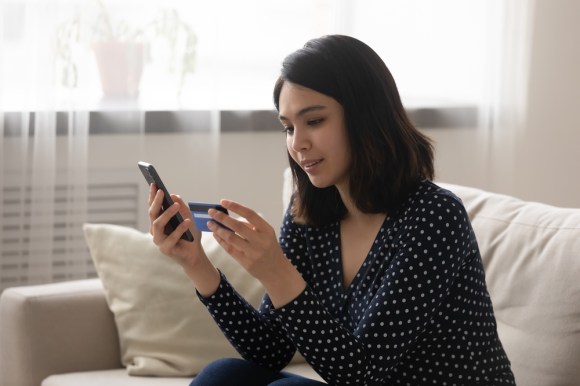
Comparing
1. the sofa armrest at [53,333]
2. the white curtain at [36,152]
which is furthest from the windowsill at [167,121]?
the sofa armrest at [53,333]

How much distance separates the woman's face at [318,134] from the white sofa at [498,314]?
1.59 feet

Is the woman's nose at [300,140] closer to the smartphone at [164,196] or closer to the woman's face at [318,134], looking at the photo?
the woman's face at [318,134]

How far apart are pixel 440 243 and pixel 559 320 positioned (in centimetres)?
36

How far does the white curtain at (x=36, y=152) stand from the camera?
3.11m

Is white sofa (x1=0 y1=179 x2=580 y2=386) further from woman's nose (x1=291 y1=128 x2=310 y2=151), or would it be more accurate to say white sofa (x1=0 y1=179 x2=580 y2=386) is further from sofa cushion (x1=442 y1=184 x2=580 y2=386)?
woman's nose (x1=291 y1=128 x2=310 y2=151)

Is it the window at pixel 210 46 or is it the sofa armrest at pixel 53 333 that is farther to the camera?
the window at pixel 210 46

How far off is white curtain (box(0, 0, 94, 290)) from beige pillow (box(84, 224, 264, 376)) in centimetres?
66

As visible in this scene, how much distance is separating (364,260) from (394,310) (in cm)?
20

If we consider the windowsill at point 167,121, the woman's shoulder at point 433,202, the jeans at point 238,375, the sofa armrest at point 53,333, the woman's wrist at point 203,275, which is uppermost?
the woman's shoulder at point 433,202

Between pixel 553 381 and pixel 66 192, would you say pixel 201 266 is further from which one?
pixel 66 192

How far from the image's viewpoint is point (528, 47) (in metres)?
3.73

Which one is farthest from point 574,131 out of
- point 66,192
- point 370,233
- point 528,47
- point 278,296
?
point 278,296

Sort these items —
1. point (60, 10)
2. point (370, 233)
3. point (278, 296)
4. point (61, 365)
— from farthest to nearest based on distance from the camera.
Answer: point (60, 10) → point (61, 365) → point (370, 233) → point (278, 296)

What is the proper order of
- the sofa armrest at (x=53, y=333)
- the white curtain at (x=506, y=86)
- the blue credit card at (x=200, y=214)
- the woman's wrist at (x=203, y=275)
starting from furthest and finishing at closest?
the white curtain at (x=506, y=86), the sofa armrest at (x=53, y=333), the woman's wrist at (x=203, y=275), the blue credit card at (x=200, y=214)
